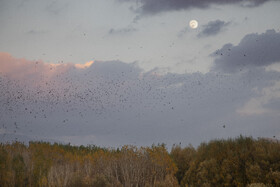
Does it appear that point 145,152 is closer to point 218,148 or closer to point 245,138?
point 218,148

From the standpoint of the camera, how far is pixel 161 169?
34.8 ft

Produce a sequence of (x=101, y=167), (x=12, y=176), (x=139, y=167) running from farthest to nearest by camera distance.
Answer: (x=101, y=167) → (x=139, y=167) → (x=12, y=176)

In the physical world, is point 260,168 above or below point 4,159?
below

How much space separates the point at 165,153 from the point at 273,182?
163 inches

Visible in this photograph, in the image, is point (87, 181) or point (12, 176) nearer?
A: point (87, 181)

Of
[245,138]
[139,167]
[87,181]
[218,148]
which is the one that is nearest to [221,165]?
[218,148]

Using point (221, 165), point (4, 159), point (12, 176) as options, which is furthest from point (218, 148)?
point (4, 159)

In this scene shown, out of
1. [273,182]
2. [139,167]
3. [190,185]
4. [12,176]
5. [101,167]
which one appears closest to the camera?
[273,182]

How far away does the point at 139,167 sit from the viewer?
10.4m

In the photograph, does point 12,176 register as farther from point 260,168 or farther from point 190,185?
point 260,168

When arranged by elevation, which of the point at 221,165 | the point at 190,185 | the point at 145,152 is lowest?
the point at 190,185

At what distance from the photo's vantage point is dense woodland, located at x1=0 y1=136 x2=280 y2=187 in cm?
860

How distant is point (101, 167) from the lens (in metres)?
11.1

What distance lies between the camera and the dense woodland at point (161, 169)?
8.60 m
